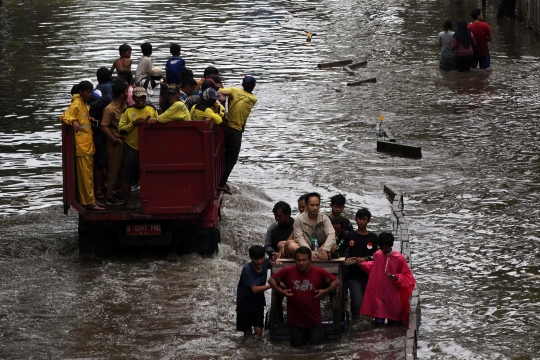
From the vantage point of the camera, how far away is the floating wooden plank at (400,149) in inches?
764

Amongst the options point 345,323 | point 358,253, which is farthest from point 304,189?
point 345,323

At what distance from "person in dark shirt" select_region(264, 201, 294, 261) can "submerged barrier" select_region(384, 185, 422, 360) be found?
1.47 metres

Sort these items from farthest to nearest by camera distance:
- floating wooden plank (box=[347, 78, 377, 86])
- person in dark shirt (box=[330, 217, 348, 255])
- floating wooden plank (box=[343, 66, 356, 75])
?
floating wooden plank (box=[343, 66, 356, 75]), floating wooden plank (box=[347, 78, 377, 86]), person in dark shirt (box=[330, 217, 348, 255])

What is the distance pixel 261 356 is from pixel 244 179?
7.69 m

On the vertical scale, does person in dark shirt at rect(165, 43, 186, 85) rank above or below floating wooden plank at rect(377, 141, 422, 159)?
above

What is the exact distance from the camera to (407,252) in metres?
12.7

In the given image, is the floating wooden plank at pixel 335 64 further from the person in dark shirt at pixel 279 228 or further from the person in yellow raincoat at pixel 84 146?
the person in dark shirt at pixel 279 228

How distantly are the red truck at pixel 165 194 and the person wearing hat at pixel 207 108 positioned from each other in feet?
0.82

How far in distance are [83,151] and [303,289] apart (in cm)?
424

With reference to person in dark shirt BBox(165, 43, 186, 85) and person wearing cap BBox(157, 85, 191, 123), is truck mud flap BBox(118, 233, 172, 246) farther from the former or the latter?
person in dark shirt BBox(165, 43, 186, 85)

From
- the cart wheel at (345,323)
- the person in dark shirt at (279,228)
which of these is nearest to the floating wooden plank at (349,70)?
the person in dark shirt at (279,228)

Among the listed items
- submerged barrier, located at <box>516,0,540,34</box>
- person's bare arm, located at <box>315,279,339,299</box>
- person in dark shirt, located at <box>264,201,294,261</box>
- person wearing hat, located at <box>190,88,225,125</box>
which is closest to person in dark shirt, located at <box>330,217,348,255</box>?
person in dark shirt, located at <box>264,201,294,261</box>

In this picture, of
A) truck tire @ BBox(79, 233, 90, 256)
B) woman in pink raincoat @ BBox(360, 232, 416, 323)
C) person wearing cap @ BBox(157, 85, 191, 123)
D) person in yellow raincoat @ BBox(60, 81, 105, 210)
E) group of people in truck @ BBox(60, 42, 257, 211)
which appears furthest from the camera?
truck tire @ BBox(79, 233, 90, 256)

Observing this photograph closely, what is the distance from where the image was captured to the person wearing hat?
14.0 metres
